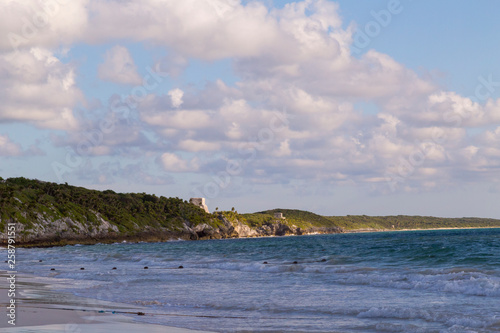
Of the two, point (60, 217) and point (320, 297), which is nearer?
point (320, 297)

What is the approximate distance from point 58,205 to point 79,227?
11.9 m

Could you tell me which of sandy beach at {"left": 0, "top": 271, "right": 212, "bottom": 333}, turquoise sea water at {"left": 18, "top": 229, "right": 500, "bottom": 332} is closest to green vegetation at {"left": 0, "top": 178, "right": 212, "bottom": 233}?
turquoise sea water at {"left": 18, "top": 229, "right": 500, "bottom": 332}

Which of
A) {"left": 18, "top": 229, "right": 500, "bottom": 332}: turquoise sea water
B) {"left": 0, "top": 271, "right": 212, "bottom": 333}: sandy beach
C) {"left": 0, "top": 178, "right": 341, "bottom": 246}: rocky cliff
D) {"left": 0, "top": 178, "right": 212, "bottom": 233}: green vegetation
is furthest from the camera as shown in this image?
{"left": 0, "top": 178, "right": 212, "bottom": 233}: green vegetation

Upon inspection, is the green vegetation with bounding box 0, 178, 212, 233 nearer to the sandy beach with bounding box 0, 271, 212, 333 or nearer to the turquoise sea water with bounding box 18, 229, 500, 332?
the turquoise sea water with bounding box 18, 229, 500, 332

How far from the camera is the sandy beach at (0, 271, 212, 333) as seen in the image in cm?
1460

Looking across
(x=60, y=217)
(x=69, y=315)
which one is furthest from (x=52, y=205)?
(x=69, y=315)

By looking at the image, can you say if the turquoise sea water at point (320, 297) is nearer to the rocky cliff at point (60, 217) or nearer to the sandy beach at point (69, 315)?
the sandy beach at point (69, 315)

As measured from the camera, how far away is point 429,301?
20656 millimetres

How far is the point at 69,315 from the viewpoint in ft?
57.1

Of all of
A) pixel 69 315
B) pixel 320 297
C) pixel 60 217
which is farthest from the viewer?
pixel 60 217

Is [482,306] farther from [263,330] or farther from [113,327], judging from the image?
[113,327]

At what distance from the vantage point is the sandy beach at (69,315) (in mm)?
14604

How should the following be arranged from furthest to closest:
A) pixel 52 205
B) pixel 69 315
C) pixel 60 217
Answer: pixel 52 205, pixel 60 217, pixel 69 315

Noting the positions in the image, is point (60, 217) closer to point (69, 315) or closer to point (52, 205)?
point (52, 205)
